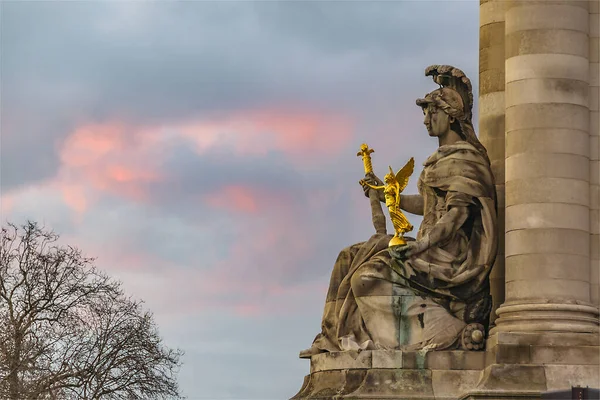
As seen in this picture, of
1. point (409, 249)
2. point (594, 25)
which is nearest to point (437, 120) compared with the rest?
point (409, 249)

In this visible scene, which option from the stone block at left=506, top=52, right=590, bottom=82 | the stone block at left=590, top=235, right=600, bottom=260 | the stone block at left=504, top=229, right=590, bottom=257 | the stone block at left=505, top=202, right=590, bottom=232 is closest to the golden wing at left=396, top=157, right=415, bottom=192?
the stone block at left=506, top=52, right=590, bottom=82

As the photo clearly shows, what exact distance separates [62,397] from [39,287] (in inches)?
199

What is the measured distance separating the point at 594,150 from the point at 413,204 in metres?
4.18

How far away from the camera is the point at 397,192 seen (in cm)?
3928

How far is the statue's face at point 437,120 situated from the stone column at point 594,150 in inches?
121

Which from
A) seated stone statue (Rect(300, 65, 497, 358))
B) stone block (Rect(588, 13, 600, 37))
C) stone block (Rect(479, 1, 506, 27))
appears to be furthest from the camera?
stone block (Rect(479, 1, 506, 27))

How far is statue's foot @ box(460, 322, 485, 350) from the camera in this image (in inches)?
1453

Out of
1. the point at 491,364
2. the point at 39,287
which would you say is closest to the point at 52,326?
the point at 39,287

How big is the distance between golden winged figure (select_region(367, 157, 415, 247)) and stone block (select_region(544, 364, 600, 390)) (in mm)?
4696

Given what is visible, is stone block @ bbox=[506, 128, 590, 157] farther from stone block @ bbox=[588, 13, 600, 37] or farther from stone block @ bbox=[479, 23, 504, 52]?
A: stone block @ bbox=[479, 23, 504, 52]

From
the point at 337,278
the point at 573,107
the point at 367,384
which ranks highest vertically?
the point at 573,107

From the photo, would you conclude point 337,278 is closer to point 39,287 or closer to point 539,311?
point 539,311

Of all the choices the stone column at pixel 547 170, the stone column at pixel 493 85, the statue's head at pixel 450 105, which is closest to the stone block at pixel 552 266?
the stone column at pixel 547 170

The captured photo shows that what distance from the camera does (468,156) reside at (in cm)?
3809
